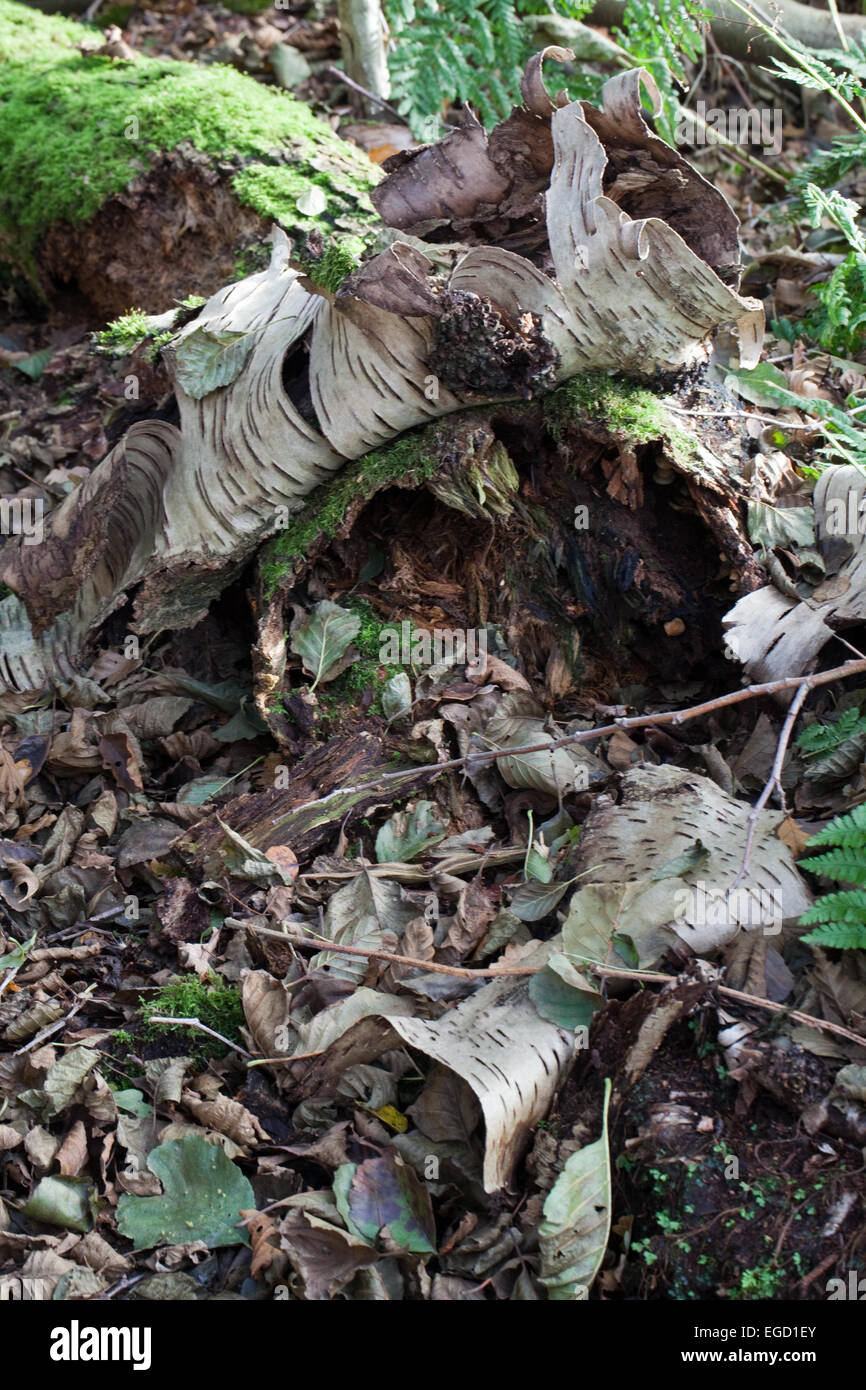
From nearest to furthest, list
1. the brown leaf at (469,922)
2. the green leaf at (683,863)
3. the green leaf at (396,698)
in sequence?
1. the green leaf at (683,863)
2. the brown leaf at (469,922)
3. the green leaf at (396,698)

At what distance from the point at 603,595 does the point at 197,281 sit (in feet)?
9.40

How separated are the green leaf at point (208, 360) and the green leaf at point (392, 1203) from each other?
8.66ft

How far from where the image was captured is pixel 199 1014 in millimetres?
2943

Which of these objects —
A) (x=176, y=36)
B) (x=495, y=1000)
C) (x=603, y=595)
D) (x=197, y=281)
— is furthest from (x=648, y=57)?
(x=495, y=1000)

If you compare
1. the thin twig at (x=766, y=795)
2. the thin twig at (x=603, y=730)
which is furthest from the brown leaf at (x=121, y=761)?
the thin twig at (x=766, y=795)

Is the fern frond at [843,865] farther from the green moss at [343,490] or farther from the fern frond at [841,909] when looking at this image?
the green moss at [343,490]

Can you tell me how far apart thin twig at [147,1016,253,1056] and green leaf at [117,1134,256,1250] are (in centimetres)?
29

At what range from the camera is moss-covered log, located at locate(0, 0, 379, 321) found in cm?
494

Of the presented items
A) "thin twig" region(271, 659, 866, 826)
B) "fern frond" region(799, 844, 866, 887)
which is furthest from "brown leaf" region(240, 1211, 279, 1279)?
"fern frond" region(799, 844, 866, 887)

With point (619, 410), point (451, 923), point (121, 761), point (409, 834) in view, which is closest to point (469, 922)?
point (451, 923)

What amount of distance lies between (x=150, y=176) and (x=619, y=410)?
318 centimetres

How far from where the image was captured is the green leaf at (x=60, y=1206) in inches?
102

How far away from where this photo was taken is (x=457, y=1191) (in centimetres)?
251

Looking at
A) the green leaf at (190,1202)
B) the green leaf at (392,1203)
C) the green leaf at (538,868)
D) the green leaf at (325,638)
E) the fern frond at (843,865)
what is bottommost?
the green leaf at (190,1202)
